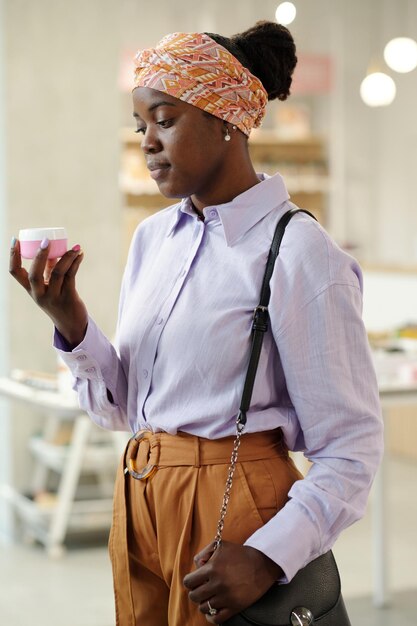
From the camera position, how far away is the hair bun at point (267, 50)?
163cm

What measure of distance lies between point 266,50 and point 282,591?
0.85 metres

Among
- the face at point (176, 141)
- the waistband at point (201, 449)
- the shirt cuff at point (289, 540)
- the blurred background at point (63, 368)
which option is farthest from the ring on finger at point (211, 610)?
the blurred background at point (63, 368)

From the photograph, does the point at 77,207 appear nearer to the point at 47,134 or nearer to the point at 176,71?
the point at 47,134

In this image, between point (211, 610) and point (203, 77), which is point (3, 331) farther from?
point (211, 610)

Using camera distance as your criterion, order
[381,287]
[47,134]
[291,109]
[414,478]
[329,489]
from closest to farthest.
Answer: [329,489], [47,134], [414,478], [381,287], [291,109]

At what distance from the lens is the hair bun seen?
1.63 m

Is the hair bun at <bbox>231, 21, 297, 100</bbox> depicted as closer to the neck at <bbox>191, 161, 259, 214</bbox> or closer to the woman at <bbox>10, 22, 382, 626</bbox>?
the woman at <bbox>10, 22, 382, 626</bbox>

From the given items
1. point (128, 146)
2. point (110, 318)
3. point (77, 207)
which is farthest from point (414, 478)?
point (128, 146)

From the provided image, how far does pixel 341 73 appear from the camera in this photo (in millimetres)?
10656

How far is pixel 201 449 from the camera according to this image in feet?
5.09

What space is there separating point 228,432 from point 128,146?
27.8 ft

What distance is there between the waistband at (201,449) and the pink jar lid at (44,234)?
0.36 m

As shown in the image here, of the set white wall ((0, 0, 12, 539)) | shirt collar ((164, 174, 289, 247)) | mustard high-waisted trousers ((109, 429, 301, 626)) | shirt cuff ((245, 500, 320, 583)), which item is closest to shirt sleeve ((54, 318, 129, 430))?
mustard high-waisted trousers ((109, 429, 301, 626))

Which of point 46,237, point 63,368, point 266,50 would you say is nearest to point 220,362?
point 46,237
